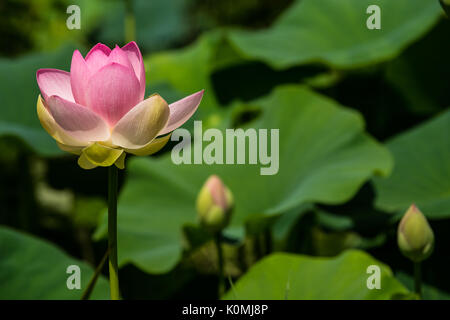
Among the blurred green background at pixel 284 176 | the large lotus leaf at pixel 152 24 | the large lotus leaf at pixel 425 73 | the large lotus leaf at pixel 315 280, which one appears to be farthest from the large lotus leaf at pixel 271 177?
the large lotus leaf at pixel 152 24

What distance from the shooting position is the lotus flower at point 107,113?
44cm

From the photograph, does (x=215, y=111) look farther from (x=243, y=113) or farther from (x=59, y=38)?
(x=59, y=38)

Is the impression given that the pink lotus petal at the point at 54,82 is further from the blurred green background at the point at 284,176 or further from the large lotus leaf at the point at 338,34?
the large lotus leaf at the point at 338,34

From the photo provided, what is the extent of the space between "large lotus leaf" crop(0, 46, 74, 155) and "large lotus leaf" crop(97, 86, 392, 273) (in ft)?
0.95

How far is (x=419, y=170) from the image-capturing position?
1247 millimetres

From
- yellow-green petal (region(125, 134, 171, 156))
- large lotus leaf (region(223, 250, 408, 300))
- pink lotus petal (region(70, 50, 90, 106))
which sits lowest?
large lotus leaf (region(223, 250, 408, 300))

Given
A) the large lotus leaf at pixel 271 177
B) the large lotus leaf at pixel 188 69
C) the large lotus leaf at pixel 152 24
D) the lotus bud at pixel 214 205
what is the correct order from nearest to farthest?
the lotus bud at pixel 214 205 → the large lotus leaf at pixel 271 177 → the large lotus leaf at pixel 188 69 → the large lotus leaf at pixel 152 24

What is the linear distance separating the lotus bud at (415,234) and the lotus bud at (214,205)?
0.85 ft

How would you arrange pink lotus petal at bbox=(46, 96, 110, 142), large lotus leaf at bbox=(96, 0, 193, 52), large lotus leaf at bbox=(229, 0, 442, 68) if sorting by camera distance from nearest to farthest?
1. pink lotus petal at bbox=(46, 96, 110, 142)
2. large lotus leaf at bbox=(229, 0, 442, 68)
3. large lotus leaf at bbox=(96, 0, 193, 52)

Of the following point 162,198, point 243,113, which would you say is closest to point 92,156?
point 162,198

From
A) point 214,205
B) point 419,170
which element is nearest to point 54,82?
point 214,205

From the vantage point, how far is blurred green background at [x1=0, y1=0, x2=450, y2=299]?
0.91 meters

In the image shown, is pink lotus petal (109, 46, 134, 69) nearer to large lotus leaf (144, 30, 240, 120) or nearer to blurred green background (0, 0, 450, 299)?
blurred green background (0, 0, 450, 299)

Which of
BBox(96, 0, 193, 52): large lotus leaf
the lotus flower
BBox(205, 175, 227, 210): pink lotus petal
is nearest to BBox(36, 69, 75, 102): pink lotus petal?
the lotus flower
